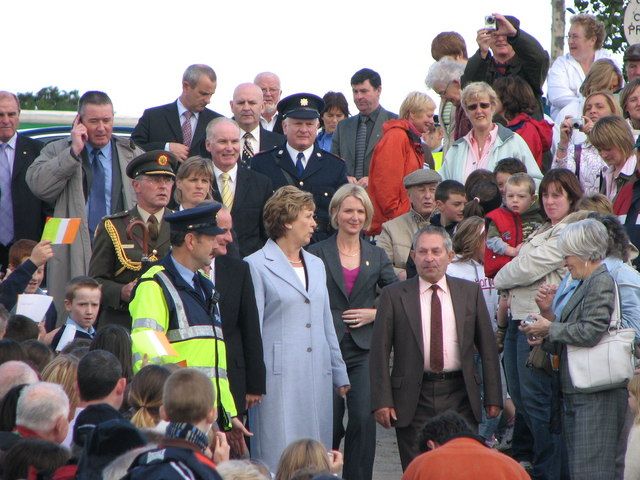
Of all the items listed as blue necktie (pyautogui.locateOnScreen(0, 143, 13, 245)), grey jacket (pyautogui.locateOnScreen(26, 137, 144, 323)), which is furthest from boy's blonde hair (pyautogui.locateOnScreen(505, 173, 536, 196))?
blue necktie (pyautogui.locateOnScreen(0, 143, 13, 245))

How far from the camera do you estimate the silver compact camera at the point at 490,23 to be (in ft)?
40.2

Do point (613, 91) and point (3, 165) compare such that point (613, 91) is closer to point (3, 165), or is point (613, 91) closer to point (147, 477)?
point (3, 165)

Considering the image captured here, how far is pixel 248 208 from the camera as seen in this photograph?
34.1 ft

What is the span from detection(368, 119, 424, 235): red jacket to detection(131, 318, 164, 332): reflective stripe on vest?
4801 millimetres

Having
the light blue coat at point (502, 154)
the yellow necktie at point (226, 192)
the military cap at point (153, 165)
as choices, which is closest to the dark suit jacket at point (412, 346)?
the military cap at point (153, 165)

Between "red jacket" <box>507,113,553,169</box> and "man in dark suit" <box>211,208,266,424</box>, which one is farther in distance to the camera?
"red jacket" <box>507,113,553,169</box>

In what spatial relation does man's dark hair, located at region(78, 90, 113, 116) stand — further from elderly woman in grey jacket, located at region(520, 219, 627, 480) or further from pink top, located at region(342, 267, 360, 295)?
elderly woman in grey jacket, located at region(520, 219, 627, 480)

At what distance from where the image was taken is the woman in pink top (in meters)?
9.38

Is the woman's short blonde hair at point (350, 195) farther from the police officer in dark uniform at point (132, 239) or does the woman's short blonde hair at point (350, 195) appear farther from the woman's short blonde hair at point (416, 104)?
the woman's short blonde hair at point (416, 104)

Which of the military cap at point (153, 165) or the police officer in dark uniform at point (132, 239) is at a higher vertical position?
the military cap at point (153, 165)

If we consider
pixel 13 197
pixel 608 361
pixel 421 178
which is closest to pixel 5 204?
pixel 13 197

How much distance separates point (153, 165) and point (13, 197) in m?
2.79

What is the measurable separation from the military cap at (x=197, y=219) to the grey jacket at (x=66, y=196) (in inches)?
127

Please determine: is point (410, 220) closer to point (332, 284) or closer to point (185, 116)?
point (332, 284)
